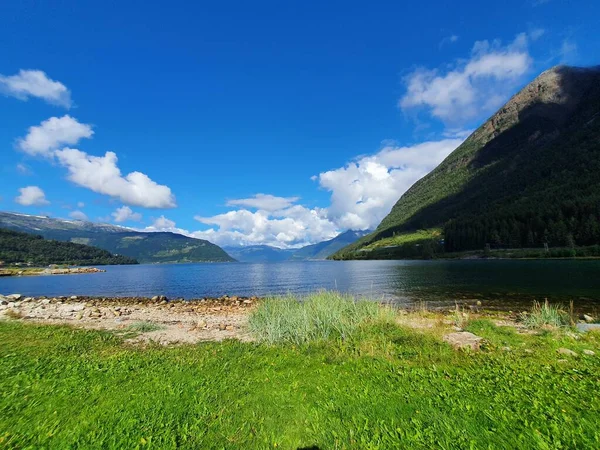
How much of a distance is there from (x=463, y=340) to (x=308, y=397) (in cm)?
1041

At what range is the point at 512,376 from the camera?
31.5 feet

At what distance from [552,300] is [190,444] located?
146 feet

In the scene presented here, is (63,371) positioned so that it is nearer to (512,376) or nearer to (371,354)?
(371,354)

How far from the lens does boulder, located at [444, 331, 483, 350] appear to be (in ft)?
45.8

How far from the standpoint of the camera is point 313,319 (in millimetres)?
17781

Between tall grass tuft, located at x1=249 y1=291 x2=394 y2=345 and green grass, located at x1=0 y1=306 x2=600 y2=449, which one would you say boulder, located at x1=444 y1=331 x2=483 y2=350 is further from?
tall grass tuft, located at x1=249 y1=291 x2=394 y2=345

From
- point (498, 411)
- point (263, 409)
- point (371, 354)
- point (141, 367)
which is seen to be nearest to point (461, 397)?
point (498, 411)

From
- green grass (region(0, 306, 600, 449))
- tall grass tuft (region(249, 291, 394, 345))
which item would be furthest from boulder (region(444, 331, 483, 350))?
tall grass tuft (region(249, 291, 394, 345))

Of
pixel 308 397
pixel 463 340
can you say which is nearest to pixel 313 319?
pixel 463 340

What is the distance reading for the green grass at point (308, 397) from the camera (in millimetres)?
6613

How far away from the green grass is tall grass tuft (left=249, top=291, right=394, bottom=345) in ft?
6.54

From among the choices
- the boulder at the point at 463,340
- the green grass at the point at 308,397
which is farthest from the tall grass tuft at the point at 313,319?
the boulder at the point at 463,340

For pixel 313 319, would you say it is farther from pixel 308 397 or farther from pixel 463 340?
pixel 308 397

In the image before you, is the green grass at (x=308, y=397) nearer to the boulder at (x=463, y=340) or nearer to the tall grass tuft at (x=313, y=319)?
the boulder at (x=463, y=340)
